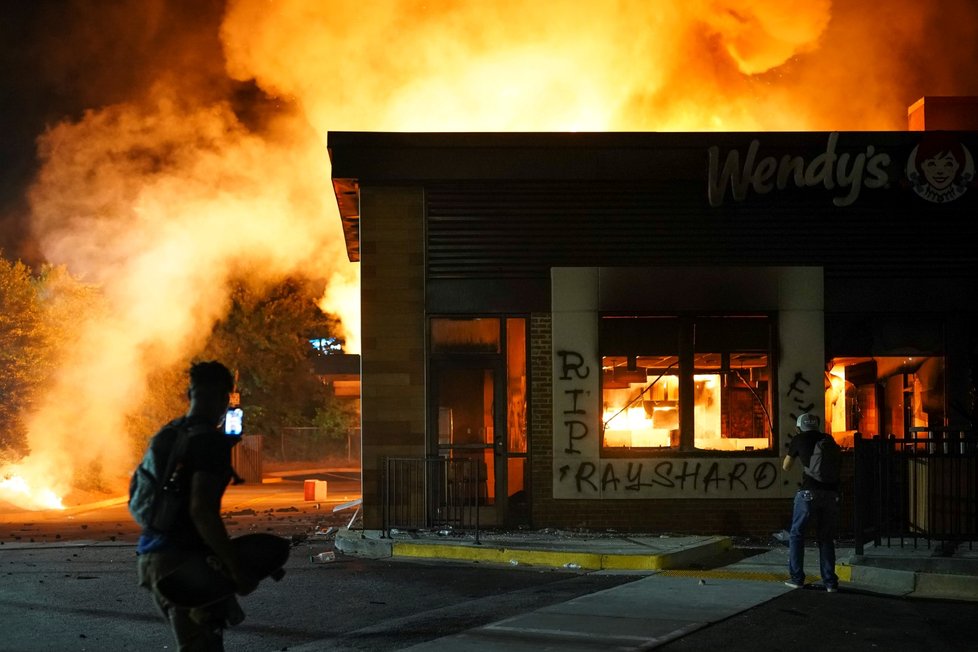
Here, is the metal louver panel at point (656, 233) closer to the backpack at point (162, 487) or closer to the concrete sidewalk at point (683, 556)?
the concrete sidewalk at point (683, 556)

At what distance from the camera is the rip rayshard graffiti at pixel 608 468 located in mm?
14734

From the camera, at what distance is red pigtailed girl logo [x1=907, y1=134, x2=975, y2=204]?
1480cm

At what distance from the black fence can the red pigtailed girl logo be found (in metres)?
3.99

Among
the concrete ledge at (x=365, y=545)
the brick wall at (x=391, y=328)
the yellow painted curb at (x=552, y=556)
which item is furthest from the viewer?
the brick wall at (x=391, y=328)

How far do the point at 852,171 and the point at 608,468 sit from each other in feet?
16.0

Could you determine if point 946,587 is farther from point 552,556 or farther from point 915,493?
point 552,556

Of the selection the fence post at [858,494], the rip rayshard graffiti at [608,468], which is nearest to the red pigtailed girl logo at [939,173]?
the rip rayshard graffiti at [608,468]

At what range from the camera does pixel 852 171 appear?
48.5ft

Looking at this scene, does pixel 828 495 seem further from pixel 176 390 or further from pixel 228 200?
pixel 176 390

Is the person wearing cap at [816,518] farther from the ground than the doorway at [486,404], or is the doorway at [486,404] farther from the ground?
the doorway at [486,404]

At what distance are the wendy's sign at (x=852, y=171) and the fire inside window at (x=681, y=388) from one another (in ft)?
5.87

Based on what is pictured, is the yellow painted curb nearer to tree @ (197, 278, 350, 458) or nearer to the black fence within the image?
the black fence

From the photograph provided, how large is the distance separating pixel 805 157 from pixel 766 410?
10.8 ft

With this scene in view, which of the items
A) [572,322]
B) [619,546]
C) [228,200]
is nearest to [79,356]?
[228,200]
